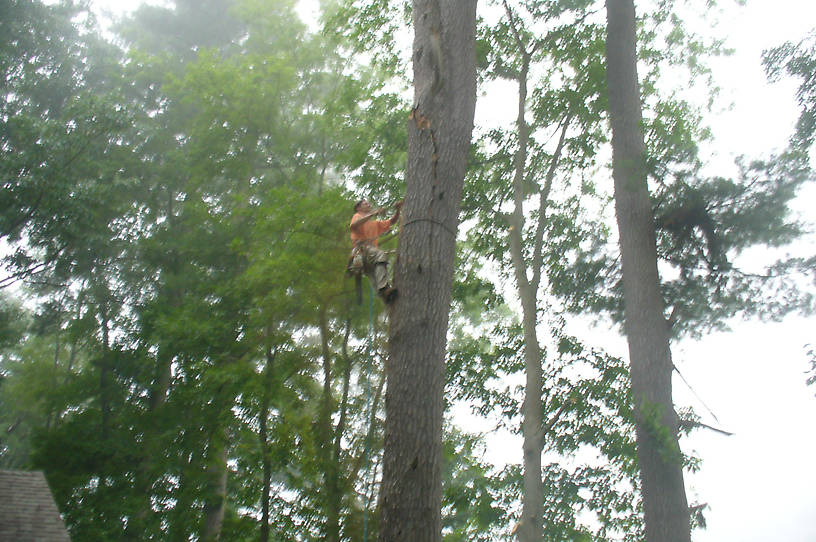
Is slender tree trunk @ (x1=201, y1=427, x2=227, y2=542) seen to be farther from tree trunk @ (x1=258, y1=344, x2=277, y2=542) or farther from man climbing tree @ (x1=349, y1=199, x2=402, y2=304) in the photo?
man climbing tree @ (x1=349, y1=199, x2=402, y2=304)

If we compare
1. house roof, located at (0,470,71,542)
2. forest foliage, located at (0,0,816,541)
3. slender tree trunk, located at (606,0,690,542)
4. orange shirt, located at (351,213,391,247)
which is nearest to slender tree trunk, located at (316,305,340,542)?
forest foliage, located at (0,0,816,541)

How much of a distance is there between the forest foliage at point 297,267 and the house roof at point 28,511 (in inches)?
61.8

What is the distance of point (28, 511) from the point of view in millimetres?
9875

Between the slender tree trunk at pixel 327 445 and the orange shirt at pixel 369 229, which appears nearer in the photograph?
the orange shirt at pixel 369 229

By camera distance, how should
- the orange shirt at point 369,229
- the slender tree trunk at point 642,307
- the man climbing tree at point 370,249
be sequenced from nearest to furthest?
1. the man climbing tree at point 370,249
2. the orange shirt at point 369,229
3. the slender tree trunk at point 642,307

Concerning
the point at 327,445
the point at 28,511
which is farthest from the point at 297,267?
the point at 28,511

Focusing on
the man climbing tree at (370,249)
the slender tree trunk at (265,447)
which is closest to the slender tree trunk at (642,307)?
the man climbing tree at (370,249)

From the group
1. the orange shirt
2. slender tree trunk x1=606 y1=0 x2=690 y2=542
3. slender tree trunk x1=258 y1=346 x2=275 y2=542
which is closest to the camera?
the orange shirt

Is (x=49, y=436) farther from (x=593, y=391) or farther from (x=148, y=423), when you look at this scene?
(x=593, y=391)

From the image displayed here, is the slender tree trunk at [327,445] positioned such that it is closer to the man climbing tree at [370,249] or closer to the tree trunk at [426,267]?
the man climbing tree at [370,249]

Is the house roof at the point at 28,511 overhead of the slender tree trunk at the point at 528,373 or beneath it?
beneath

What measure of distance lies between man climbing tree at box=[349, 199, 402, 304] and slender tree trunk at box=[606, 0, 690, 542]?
3514mm

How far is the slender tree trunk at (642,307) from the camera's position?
705cm

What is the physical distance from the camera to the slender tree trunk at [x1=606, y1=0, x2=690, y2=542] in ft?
23.1
